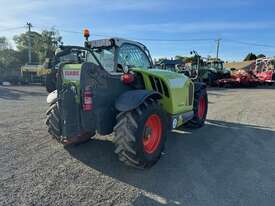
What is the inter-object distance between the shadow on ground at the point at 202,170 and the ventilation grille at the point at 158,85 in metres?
1.14

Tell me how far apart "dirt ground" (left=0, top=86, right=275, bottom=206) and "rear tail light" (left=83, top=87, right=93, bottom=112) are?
0.97 meters

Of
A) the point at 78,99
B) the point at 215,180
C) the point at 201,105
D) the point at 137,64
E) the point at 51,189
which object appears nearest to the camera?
the point at 51,189

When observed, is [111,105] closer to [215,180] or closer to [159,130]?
[159,130]

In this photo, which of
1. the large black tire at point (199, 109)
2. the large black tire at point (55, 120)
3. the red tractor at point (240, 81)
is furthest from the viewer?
the red tractor at point (240, 81)

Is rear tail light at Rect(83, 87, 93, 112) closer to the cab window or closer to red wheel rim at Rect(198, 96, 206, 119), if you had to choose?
the cab window

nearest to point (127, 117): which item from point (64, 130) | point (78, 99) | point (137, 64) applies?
point (78, 99)

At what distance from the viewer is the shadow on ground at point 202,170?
3295 millimetres

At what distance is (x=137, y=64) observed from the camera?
208 inches

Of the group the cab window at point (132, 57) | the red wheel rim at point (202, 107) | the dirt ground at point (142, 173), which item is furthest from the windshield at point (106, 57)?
the red wheel rim at point (202, 107)

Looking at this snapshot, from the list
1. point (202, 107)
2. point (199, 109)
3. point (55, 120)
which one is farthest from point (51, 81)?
point (202, 107)

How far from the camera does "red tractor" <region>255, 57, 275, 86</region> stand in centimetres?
2414

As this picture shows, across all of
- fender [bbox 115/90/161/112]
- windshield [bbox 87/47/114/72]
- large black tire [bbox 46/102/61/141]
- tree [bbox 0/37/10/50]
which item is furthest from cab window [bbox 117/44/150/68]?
tree [bbox 0/37/10/50]

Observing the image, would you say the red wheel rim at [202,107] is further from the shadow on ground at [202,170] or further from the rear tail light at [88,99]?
the rear tail light at [88,99]

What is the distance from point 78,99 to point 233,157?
289cm
